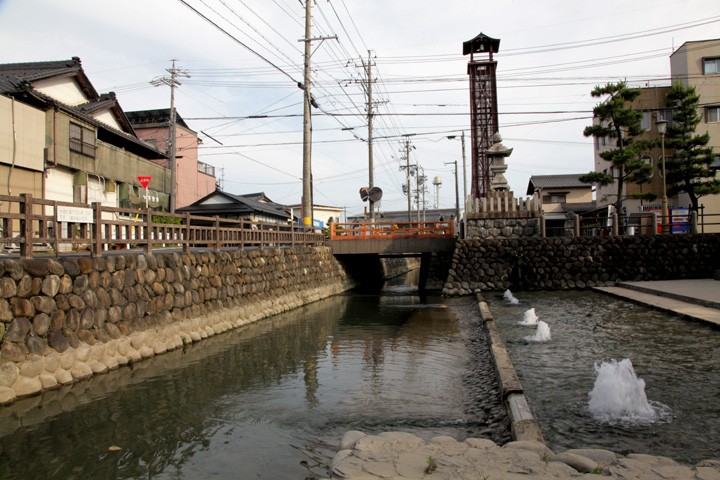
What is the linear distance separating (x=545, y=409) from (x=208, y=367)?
6.40 meters

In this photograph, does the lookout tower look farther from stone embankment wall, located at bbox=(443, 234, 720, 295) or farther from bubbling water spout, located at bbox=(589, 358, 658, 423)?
bubbling water spout, located at bbox=(589, 358, 658, 423)

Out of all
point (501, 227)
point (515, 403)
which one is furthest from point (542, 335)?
point (501, 227)

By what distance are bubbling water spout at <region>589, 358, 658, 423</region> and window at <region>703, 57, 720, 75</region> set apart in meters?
32.3

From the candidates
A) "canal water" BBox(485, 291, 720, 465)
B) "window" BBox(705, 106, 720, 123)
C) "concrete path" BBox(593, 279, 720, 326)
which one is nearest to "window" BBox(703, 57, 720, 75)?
"window" BBox(705, 106, 720, 123)

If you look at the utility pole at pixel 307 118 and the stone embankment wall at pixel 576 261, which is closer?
the stone embankment wall at pixel 576 261

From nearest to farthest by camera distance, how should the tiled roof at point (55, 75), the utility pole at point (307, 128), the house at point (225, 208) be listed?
1. the tiled roof at point (55, 75)
2. the utility pole at point (307, 128)
3. the house at point (225, 208)

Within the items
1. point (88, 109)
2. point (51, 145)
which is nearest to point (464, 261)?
point (51, 145)

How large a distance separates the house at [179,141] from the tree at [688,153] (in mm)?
33056

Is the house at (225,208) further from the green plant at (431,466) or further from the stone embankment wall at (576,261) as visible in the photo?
the green plant at (431,466)

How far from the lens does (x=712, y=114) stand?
29.5m

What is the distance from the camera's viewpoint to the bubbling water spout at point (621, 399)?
5.53 meters

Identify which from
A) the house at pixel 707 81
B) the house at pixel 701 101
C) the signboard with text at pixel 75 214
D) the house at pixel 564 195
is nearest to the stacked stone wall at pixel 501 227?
the house at pixel 701 101

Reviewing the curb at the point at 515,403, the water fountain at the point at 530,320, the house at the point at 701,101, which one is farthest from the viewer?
the house at the point at 701,101

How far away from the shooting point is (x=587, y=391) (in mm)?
6469
